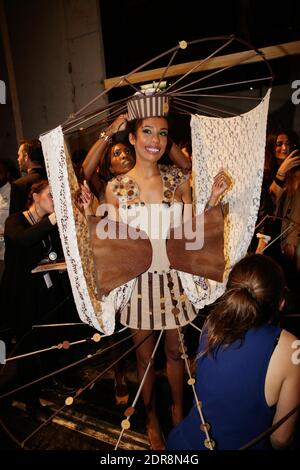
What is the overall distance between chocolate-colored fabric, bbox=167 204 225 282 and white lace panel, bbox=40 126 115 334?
0.42 metres

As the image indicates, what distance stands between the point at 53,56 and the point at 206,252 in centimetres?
483

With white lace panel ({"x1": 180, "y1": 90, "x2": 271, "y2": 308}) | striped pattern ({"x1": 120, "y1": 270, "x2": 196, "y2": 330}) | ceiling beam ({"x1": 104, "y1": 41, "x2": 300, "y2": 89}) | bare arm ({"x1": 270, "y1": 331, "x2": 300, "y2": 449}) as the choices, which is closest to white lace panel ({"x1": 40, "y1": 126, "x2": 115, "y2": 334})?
striped pattern ({"x1": 120, "y1": 270, "x2": 196, "y2": 330})

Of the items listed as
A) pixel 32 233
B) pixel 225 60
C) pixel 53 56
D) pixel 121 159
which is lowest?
pixel 32 233

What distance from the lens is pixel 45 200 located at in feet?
6.83

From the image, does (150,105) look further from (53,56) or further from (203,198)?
(53,56)

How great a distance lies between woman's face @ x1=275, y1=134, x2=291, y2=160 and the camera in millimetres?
3193

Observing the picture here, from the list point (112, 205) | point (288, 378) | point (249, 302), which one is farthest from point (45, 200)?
point (288, 378)

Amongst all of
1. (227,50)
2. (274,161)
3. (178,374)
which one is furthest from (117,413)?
(227,50)

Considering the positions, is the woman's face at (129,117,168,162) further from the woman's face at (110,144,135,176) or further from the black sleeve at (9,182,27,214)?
the black sleeve at (9,182,27,214)

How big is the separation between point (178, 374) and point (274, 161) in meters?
2.43

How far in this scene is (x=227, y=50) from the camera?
13.1ft

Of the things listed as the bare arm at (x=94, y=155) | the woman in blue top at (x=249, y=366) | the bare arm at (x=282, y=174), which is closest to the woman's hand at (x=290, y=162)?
the bare arm at (x=282, y=174)

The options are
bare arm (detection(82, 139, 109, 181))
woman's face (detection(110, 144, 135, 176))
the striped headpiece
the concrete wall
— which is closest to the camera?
the striped headpiece

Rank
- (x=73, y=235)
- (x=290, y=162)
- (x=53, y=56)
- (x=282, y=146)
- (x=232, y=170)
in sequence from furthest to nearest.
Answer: (x=53, y=56) → (x=282, y=146) → (x=290, y=162) → (x=232, y=170) → (x=73, y=235)
